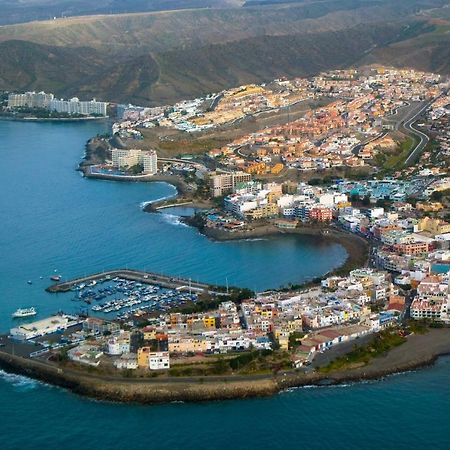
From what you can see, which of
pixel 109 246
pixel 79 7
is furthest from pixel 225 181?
pixel 79 7

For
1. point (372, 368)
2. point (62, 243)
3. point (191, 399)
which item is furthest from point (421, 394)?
point (62, 243)

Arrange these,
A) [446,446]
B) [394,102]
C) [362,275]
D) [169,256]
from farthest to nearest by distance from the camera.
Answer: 1. [394,102]
2. [169,256]
3. [362,275]
4. [446,446]

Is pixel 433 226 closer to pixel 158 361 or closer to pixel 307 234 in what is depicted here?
pixel 307 234

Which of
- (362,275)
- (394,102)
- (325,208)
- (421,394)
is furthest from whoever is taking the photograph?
(394,102)

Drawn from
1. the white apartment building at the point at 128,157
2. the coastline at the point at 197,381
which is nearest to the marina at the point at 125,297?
the coastline at the point at 197,381

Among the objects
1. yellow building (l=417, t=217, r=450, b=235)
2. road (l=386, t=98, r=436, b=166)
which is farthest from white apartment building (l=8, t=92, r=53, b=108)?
yellow building (l=417, t=217, r=450, b=235)

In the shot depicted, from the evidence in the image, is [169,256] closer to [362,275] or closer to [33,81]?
[362,275]

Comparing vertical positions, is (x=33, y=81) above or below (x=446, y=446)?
above
